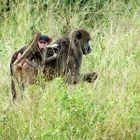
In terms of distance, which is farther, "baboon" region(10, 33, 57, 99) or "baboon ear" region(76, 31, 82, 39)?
"baboon ear" region(76, 31, 82, 39)

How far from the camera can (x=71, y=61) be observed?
537 centimetres

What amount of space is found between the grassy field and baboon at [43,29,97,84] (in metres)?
0.13

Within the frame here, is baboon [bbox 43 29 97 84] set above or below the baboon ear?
below

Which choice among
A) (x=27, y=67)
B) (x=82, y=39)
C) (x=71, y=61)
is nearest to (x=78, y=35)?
(x=82, y=39)

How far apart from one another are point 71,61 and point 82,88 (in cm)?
74

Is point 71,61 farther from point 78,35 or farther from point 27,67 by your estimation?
point 27,67

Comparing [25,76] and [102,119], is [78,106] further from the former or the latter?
[25,76]

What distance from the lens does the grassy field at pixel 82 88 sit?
4141mm

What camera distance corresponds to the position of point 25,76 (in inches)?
199

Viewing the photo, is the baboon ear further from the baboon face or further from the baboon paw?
the baboon paw

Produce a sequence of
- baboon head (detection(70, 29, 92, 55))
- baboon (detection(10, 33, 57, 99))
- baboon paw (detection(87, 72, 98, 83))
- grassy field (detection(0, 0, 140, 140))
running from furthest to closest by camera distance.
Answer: baboon head (detection(70, 29, 92, 55))
baboon paw (detection(87, 72, 98, 83))
baboon (detection(10, 33, 57, 99))
grassy field (detection(0, 0, 140, 140))

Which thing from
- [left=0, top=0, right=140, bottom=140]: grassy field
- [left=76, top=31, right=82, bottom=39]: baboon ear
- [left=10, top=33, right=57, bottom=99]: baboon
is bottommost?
[left=0, top=0, right=140, bottom=140]: grassy field

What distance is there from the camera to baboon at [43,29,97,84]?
518 cm

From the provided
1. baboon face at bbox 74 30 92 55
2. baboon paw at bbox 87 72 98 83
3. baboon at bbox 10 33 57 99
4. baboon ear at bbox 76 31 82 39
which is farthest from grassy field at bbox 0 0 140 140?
baboon ear at bbox 76 31 82 39
